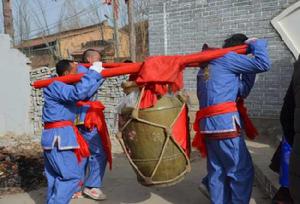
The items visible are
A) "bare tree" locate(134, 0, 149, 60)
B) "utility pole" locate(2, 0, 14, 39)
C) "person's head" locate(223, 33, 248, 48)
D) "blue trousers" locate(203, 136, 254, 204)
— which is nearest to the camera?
"blue trousers" locate(203, 136, 254, 204)

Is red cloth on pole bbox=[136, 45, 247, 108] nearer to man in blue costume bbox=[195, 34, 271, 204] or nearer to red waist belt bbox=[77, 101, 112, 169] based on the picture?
man in blue costume bbox=[195, 34, 271, 204]

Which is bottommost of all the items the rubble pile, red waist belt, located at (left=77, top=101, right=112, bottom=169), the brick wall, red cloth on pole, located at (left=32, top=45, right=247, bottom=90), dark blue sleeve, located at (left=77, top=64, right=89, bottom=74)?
the rubble pile

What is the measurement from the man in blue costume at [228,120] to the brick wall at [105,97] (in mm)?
6380

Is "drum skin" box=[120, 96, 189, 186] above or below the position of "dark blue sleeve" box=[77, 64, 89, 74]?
below

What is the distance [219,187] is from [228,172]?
0.64ft

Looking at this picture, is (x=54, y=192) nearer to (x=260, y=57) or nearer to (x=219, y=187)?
(x=219, y=187)

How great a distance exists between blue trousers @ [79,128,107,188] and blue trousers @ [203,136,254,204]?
5.29 feet

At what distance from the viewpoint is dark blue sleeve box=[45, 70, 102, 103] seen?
4.19m

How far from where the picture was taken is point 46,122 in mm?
4816

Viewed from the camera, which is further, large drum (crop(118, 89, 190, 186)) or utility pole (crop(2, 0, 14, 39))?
utility pole (crop(2, 0, 14, 39))

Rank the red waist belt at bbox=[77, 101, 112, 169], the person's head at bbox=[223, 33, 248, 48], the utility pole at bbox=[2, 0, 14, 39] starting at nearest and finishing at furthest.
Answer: the person's head at bbox=[223, 33, 248, 48], the red waist belt at bbox=[77, 101, 112, 169], the utility pole at bbox=[2, 0, 14, 39]

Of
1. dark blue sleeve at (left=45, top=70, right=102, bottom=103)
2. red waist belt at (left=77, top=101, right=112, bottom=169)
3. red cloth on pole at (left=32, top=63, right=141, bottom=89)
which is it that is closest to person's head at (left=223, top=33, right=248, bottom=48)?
red cloth on pole at (left=32, top=63, right=141, bottom=89)

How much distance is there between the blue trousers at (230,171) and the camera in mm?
4137

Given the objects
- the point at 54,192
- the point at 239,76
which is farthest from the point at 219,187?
the point at 54,192
